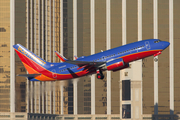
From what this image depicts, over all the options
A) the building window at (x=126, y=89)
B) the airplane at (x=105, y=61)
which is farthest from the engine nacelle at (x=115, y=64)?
the building window at (x=126, y=89)

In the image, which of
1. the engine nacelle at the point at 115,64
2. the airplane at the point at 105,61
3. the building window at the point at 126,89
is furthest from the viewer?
the building window at the point at 126,89

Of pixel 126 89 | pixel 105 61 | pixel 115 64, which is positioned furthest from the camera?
pixel 126 89

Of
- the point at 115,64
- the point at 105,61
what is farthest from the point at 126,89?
the point at 115,64

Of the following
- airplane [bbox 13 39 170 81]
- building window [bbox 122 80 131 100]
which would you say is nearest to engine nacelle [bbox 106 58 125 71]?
airplane [bbox 13 39 170 81]

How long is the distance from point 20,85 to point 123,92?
2175 inches

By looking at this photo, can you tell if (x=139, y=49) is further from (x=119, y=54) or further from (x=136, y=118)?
(x=136, y=118)

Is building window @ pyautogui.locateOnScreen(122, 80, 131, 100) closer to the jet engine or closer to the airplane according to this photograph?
the airplane

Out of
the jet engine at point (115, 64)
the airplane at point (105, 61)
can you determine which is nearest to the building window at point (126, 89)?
the airplane at point (105, 61)

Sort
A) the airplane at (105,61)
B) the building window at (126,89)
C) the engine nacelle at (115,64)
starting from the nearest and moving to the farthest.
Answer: the engine nacelle at (115,64)
the airplane at (105,61)
the building window at (126,89)

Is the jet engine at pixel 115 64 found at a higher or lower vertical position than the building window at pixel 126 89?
higher

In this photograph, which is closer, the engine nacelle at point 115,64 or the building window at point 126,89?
the engine nacelle at point 115,64

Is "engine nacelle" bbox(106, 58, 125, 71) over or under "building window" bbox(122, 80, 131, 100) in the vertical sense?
over

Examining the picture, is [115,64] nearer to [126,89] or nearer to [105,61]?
[105,61]

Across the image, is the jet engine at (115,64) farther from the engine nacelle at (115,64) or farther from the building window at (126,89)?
the building window at (126,89)
